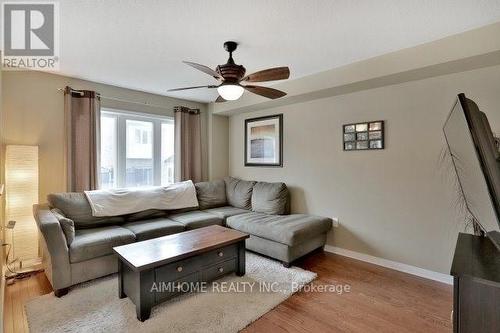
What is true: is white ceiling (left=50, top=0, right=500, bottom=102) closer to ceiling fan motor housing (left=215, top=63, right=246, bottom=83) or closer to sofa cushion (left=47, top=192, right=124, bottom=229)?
ceiling fan motor housing (left=215, top=63, right=246, bottom=83)

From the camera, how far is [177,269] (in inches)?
86.2

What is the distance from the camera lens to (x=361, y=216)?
3205 mm

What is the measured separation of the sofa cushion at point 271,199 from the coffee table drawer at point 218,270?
1237mm

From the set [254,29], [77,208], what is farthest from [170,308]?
[254,29]

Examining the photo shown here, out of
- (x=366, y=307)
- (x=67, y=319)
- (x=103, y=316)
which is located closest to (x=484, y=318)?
(x=366, y=307)

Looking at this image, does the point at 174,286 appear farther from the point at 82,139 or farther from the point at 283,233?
the point at 82,139

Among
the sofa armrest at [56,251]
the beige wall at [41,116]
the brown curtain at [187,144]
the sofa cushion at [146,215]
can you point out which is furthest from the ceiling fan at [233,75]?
the beige wall at [41,116]

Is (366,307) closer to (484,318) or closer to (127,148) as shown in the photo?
(484,318)

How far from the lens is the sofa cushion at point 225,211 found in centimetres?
373

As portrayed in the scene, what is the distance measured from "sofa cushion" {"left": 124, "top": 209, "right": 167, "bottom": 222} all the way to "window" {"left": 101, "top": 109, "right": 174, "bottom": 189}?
2.28 feet

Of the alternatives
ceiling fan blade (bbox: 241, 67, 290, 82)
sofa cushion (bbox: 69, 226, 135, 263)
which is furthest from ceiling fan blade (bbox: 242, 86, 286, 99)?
sofa cushion (bbox: 69, 226, 135, 263)

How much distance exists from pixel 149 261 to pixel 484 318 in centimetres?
201

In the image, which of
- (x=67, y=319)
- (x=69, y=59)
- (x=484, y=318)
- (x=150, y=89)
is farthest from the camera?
(x=150, y=89)

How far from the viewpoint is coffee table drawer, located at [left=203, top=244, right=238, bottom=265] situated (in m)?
2.42
